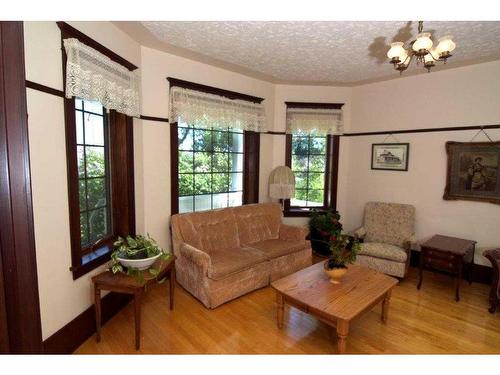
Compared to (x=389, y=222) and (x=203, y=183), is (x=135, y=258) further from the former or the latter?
(x=389, y=222)

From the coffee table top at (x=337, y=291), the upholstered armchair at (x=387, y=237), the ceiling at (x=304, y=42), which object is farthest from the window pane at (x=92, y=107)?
the upholstered armchair at (x=387, y=237)

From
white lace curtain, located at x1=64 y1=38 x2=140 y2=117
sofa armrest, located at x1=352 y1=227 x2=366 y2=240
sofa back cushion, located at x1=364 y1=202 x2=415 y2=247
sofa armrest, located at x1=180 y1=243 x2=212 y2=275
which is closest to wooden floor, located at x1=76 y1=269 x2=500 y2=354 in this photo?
sofa armrest, located at x1=180 y1=243 x2=212 y2=275

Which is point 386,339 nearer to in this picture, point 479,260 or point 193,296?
point 193,296

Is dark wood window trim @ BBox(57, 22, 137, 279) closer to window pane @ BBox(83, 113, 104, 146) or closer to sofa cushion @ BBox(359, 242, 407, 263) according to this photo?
window pane @ BBox(83, 113, 104, 146)

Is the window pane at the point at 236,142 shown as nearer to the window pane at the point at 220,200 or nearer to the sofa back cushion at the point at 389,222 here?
the window pane at the point at 220,200

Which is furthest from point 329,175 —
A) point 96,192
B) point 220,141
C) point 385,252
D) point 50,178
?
point 50,178

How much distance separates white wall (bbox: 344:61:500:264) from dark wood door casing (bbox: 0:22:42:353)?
13.9 ft

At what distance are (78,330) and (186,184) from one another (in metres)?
1.89

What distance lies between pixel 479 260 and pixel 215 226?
131 inches

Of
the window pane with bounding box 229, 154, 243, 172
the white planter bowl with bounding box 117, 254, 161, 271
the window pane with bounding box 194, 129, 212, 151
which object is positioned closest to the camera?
the white planter bowl with bounding box 117, 254, 161, 271

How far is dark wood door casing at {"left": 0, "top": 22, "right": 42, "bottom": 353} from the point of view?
992 millimetres

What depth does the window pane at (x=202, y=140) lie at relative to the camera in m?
3.55

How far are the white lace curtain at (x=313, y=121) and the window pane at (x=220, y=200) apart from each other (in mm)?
1482

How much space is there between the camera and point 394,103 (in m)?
3.93
